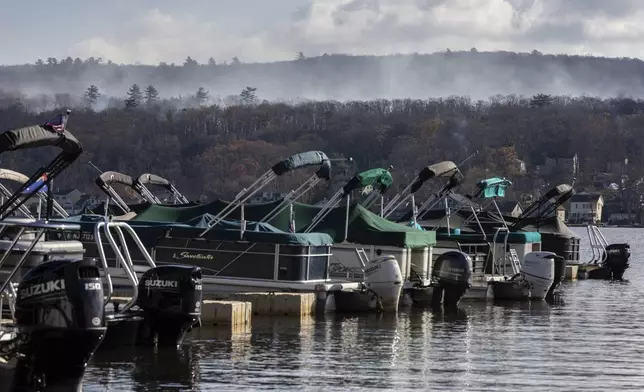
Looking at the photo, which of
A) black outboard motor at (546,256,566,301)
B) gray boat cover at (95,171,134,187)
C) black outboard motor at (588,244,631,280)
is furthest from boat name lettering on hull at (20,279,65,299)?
black outboard motor at (588,244,631,280)

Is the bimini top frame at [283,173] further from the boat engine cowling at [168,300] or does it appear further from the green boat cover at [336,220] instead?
the boat engine cowling at [168,300]

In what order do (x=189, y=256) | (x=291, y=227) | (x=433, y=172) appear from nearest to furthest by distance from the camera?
(x=189, y=256)
(x=291, y=227)
(x=433, y=172)

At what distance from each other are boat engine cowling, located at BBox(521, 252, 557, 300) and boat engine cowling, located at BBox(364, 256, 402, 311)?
8.92 metres

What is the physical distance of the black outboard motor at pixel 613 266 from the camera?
69.1m

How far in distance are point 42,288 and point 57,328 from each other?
0.68 metres

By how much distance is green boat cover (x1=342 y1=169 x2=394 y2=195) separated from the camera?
45.2 metres

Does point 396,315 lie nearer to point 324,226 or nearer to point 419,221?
point 324,226

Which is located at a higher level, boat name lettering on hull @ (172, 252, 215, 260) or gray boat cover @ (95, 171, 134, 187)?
gray boat cover @ (95, 171, 134, 187)

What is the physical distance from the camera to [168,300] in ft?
91.1

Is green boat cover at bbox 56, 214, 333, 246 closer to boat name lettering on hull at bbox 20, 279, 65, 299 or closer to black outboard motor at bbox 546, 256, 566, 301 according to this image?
black outboard motor at bbox 546, 256, 566, 301

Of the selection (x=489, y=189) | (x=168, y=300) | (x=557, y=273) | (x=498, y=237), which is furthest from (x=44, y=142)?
(x=489, y=189)

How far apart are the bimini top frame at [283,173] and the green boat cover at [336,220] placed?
643 mm

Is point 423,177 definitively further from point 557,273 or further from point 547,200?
point 547,200

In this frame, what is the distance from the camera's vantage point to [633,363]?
101ft
